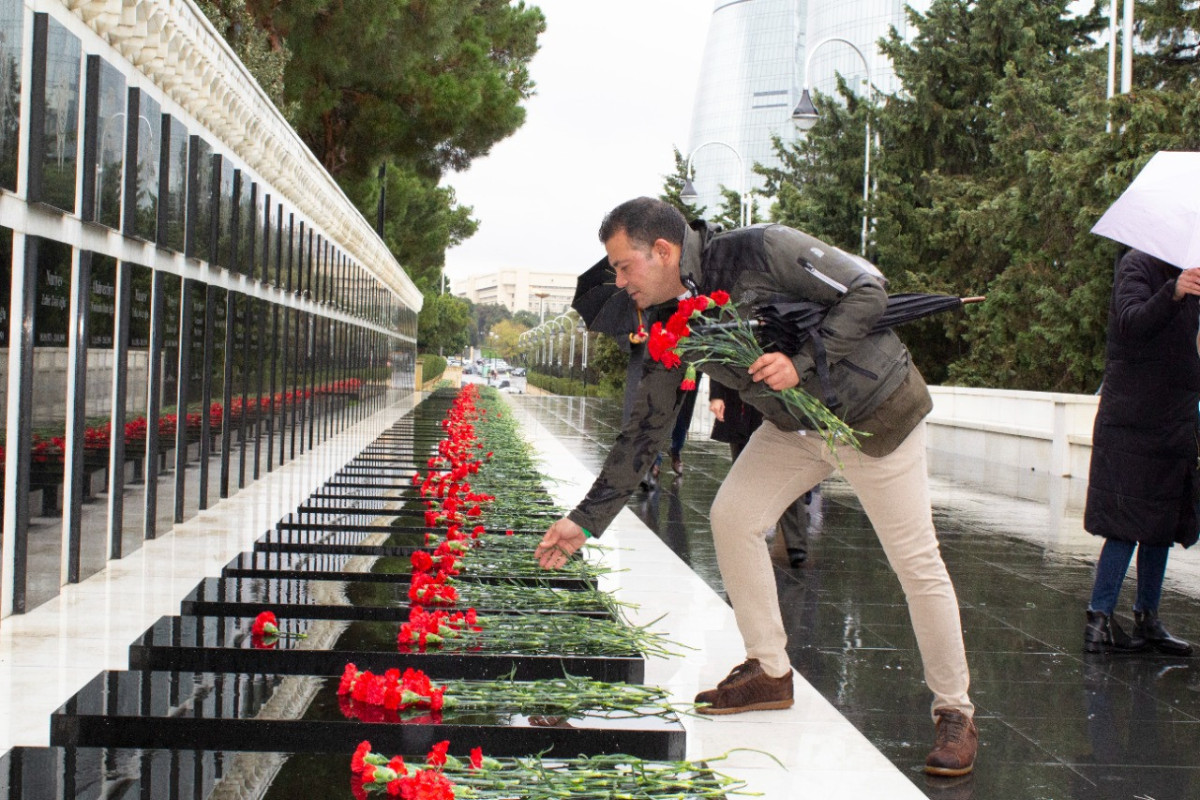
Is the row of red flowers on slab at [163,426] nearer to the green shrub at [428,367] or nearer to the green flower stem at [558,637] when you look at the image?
the green flower stem at [558,637]

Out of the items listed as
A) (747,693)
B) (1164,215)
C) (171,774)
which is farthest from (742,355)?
(1164,215)

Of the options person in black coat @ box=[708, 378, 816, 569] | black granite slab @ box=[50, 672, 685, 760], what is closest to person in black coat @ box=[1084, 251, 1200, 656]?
person in black coat @ box=[708, 378, 816, 569]

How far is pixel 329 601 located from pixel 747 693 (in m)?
1.84

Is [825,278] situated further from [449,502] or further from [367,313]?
[367,313]

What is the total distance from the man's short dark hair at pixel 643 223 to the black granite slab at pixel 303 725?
138 centimetres

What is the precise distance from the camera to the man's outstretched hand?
3.86 metres

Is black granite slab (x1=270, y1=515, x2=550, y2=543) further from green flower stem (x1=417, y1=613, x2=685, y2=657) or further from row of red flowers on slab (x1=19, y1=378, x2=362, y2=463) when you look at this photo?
green flower stem (x1=417, y1=613, x2=685, y2=657)

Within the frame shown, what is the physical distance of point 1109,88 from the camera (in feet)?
57.2

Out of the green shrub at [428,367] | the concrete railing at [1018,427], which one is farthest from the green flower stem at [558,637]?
the green shrub at [428,367]

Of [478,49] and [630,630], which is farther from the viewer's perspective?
[478,49]

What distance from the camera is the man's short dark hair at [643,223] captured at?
3666 mm

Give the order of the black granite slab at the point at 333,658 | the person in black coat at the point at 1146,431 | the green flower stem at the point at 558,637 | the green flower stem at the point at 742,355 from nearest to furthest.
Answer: the green flower stem at the point at 742,355 → the black granite slab at the point at 333,658 → the green flower stem at the point at 558,637 → the person in black coat at the point at 1146,431

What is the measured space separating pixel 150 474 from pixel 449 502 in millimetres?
1870

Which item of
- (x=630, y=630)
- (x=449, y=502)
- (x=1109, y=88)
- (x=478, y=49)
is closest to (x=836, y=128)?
(x=478, y=49)
